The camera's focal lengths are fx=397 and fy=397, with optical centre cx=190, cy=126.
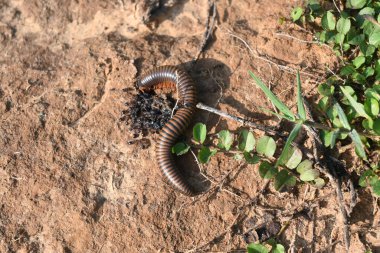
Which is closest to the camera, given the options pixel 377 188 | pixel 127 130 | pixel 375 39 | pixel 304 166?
pixel 377 188

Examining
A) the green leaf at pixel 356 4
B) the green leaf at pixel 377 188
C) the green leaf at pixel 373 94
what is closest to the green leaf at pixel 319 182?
the green leaf at pixel 377 188

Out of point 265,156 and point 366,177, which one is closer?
point 366,177

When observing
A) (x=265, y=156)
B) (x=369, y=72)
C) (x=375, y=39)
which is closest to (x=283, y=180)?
(x=265, y=156)

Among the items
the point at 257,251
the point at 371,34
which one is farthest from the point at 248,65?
the point at 257,251

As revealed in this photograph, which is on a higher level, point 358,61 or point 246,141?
point 358,61

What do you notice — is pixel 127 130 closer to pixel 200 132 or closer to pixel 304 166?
pixel 200 132

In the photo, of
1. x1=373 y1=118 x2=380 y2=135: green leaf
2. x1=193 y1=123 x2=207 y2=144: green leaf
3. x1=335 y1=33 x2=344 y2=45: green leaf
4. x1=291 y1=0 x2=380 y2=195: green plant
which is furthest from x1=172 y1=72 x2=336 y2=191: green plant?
x1=335 y1=33 x2=344 y2=45: green leaf
